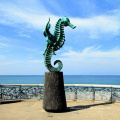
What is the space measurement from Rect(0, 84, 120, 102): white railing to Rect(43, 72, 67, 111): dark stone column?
2942 millimetres

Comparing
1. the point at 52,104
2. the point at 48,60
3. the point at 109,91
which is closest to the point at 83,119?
the point at 52,104

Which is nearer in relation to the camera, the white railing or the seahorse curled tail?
the seahorse curled tail

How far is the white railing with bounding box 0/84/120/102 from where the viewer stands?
410 inches

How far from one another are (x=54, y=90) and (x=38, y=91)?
3366 mm

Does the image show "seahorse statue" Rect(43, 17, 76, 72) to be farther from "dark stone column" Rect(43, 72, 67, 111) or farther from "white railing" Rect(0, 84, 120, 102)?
"white railing" Rect(0, 84, 120, 102)

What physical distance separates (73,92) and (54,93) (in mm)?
3183

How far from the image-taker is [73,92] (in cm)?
1101

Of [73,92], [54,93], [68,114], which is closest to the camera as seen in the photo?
[68,114]

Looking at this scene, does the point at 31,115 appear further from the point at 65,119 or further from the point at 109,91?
the point at 109,91

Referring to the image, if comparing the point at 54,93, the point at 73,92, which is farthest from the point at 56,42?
the point at 73,92

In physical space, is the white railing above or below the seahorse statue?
below

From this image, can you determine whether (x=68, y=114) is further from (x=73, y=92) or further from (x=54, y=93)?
(x=73, y=92)

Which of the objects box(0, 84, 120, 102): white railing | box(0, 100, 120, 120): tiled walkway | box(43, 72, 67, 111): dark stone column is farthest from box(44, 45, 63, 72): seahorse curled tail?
box(0, 84, 120, 102): white railing

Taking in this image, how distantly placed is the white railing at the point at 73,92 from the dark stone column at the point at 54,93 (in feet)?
9.65
